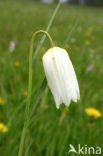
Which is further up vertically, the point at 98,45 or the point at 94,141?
the point at 94,141

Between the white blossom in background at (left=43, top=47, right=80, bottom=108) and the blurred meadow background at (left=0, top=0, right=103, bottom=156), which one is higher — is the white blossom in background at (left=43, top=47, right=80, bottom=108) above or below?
above

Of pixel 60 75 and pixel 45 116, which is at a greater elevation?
pixel 60 75

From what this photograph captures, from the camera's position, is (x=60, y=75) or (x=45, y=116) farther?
(x=45, y=116)

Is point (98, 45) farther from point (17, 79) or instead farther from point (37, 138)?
point (37, 138)

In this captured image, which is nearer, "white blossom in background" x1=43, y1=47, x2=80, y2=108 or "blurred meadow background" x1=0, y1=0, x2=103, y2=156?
"white blossom in background" x1=43, y1=47, x2=80, y2=108

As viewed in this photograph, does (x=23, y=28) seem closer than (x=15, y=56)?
No

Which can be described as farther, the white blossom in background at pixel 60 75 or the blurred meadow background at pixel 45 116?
the blurred meadow background at pixel 45 116

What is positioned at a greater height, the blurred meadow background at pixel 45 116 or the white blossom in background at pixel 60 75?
the white blossom in background at pixel 60 75

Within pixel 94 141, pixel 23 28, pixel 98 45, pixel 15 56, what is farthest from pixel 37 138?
pixel 23 28
